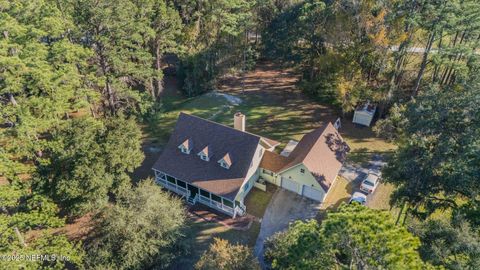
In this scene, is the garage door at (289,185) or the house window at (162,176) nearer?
the garage door at (289,185)

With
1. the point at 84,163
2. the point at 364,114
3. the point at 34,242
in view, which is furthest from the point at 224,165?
the point at 364,114

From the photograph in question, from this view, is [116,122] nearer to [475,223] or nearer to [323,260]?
[323,260]

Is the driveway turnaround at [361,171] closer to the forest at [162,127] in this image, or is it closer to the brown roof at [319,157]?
the brown roof at [319,157]

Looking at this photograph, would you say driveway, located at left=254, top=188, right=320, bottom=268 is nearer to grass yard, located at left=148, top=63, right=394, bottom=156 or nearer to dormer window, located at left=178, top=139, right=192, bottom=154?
grass yard, located at left=148, top=63, right=394, bottom=156

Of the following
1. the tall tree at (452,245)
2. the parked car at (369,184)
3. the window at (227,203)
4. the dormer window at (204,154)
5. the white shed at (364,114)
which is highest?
the tall tree at (452,245)

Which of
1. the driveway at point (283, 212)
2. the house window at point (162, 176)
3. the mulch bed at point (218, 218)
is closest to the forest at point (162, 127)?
the driveway at point (283, 212)

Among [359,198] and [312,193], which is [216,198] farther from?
[359,198]
